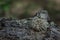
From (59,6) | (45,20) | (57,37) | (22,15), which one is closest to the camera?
(57,37)

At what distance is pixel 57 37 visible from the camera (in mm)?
1008

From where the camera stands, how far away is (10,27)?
1.10m

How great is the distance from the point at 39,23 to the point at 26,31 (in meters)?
0.10

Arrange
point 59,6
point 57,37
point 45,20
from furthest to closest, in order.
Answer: point 59,6 → point 45,20 → point 57,37

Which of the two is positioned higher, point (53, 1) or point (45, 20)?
point (45, 20)

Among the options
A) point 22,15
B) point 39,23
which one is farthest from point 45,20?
point 22,15

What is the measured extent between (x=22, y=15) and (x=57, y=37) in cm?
224

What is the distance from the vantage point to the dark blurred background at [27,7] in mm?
3006

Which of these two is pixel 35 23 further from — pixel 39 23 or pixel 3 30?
pixel 3 30

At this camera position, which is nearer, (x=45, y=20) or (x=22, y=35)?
(x=22, y=35)

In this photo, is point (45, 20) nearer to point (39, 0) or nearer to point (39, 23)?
point (39, 23)

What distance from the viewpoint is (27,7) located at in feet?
10.9

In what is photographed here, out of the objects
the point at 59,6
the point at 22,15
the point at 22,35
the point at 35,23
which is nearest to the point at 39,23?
the point at 35,23

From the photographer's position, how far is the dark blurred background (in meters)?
3.01
